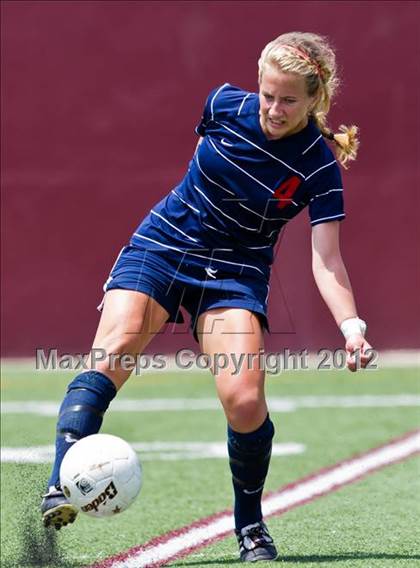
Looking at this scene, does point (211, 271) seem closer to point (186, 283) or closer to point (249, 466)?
point (186, 283)

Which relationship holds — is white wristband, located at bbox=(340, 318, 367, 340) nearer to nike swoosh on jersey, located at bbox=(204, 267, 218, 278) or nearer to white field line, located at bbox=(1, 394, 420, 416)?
nike swoosh on jersey, located at bbox=(204, 267, 218, 278)

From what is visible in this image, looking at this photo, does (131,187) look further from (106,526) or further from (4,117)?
(106,526)

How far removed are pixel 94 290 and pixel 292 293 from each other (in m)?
1.92

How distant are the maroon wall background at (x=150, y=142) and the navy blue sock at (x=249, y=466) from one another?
6.83 metres

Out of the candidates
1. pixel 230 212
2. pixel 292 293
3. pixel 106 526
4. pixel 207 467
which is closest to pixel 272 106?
pixel 230 212

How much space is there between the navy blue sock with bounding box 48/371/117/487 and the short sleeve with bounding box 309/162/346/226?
922 mm

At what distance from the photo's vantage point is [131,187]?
11.2 m

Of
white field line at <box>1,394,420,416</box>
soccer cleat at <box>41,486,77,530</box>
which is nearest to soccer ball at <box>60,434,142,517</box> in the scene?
soccer cleat at <box>41,486,77,530</box>

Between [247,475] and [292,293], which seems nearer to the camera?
[247,475]

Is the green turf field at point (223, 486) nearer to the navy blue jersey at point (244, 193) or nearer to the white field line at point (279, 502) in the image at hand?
the white field line at point (279, 502)

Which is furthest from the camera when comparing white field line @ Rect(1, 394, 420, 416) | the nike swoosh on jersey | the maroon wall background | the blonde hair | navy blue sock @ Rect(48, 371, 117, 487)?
the maroon wall background

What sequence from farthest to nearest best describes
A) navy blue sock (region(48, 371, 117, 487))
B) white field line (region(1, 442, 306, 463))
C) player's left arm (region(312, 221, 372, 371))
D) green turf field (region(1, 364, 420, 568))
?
white field line (region(1, 442, 306, 463)), green turf field (region(1, 364, 420, 568)), player's left arm (region(312, 221, 372, 371)), navy blue sock (region(48, 371, 117, 487))

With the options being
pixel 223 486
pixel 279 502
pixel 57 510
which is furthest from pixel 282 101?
pixel 223 486

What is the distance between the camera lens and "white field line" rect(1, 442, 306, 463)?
676 centimetres
